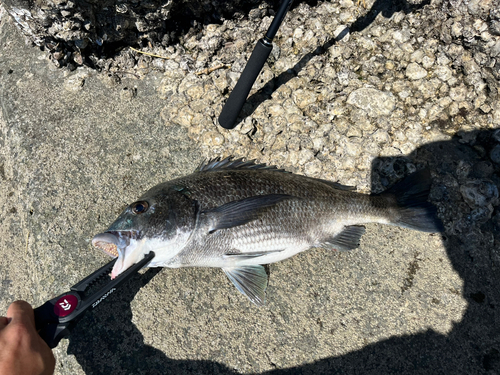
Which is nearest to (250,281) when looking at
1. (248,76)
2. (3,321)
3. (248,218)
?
(248,218)

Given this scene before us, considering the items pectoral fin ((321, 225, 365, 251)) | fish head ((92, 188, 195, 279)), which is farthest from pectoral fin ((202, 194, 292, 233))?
pectoral fin ((321, 225, 365, 251))

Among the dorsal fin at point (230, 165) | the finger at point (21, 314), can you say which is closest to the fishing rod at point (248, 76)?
the dorsal fin at point (230, 165)

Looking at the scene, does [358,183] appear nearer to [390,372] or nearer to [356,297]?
[356,297]

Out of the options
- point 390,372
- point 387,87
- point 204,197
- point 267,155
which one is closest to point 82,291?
point 204,197

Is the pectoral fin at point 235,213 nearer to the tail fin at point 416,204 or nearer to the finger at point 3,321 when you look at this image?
the tail fin at point 416,204

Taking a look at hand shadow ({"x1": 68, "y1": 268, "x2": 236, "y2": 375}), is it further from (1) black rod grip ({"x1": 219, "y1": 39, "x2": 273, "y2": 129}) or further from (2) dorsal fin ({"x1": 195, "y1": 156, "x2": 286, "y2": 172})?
(1) black rod grip ({"x1": 219, "y1": 39, "x2": 273, "y2": 129})

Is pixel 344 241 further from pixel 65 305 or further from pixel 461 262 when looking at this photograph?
pixel 65 305
